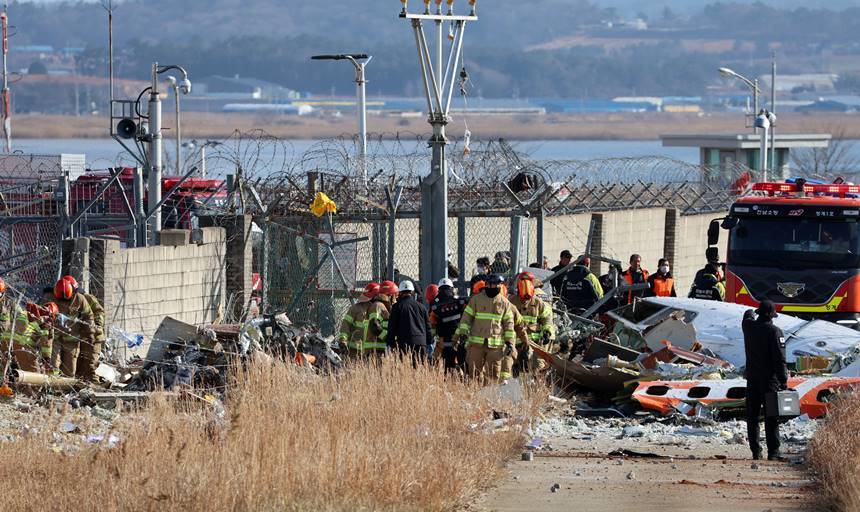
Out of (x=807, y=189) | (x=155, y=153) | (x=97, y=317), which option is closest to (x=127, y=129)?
(x=155, y=153)

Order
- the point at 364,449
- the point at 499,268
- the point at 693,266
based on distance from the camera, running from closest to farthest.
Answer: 1. the point at 364,449
2. the point at 499,268
3. the point at 693,266

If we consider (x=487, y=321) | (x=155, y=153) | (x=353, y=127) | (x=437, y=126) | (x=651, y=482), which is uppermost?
(x=353, y=127)

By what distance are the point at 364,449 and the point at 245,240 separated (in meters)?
9.61

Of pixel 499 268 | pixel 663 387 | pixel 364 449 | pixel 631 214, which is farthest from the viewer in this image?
pixel 631 214

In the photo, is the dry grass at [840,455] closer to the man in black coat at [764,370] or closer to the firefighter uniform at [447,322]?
the man in black coat at [764,370]

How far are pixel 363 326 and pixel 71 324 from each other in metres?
2.93

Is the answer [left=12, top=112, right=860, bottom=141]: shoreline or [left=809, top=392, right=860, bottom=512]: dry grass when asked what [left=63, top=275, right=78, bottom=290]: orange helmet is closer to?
[left=809, top=392, right=860, bottom=512]: dry grass

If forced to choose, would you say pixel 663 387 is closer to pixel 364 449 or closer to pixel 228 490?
pixel 364 449

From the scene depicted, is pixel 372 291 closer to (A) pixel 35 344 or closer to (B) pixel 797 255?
(A) pixel 35 344

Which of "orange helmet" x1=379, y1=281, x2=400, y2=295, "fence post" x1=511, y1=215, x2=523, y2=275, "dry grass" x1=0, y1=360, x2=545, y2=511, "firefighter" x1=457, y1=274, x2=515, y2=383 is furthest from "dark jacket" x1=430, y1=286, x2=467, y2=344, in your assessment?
"dry grass" x1=0, y1=360, x2=545, y2=511

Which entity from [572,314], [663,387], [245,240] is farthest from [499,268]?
[663,387]

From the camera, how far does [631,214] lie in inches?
1112

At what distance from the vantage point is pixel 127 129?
2262 cm

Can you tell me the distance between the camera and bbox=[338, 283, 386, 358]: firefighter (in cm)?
1591
